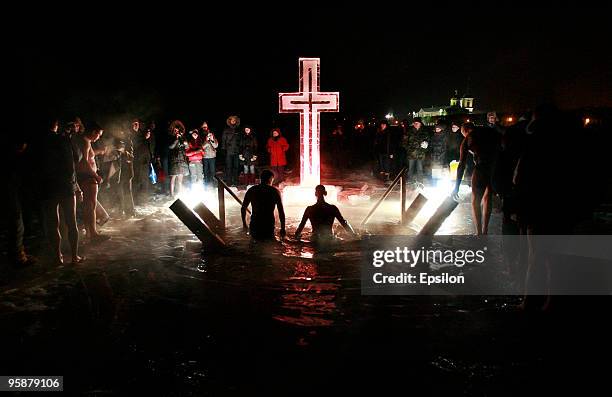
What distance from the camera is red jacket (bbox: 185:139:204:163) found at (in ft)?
43.5

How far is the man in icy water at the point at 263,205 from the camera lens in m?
7.85

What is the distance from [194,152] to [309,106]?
345 cm

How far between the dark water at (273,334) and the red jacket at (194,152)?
21.2 ft

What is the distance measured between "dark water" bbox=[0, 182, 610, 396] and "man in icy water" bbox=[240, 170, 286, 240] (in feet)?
3.29

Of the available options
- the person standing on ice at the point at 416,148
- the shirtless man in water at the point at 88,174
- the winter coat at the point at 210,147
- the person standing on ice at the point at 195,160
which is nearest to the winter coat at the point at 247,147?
the winter coat at the point at 210,147

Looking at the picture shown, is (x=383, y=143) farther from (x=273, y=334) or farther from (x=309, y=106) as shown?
(x=273, y=334)

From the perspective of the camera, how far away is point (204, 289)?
245 inches

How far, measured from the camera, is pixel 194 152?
1334cm

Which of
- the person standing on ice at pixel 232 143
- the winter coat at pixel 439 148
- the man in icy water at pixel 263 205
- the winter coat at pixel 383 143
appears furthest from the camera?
the winter coat at pixel 383 143

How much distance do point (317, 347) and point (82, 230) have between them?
6958mm

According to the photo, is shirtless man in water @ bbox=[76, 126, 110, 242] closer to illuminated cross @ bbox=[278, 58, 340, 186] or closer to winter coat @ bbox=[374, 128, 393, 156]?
illuminated cross @ bbox=[278, 58, 340, 186]

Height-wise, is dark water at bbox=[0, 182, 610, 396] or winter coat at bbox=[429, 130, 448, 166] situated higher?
winter coat at bbox=[429, 130, 448, 166]

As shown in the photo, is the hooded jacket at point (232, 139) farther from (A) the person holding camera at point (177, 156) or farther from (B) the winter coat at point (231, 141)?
(A) the person holding camera at point (177, 156)

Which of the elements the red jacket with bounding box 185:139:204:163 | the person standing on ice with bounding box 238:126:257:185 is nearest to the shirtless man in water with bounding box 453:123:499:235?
the red jacket with bounding box 185:139:204:163
